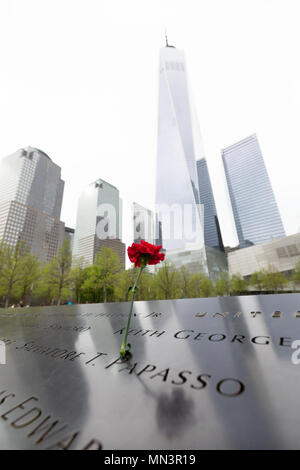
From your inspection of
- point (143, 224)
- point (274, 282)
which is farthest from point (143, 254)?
point (143, 224)

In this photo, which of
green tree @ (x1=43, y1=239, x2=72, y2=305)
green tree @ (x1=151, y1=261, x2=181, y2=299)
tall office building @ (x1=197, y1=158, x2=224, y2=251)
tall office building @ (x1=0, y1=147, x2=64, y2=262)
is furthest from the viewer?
tall office building @ (x1=197, y1=158, x2=224, y2=251)

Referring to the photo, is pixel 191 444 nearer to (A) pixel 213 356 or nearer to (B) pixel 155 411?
(B) pixel 155 411

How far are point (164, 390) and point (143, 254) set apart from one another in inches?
37.9

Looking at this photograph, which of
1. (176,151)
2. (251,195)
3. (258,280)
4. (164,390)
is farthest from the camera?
(251,195)

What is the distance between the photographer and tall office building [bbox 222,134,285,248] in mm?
85062

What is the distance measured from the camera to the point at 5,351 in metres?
2.35

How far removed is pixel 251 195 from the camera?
9081 cm

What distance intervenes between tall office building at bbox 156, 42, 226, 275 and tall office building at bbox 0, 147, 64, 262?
4779 cm

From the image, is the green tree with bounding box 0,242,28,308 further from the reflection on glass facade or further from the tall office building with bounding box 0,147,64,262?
the reflection on glass facade

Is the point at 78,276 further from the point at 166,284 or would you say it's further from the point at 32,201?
the point at 32,201

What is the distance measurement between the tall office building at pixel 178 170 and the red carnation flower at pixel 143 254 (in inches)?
2612

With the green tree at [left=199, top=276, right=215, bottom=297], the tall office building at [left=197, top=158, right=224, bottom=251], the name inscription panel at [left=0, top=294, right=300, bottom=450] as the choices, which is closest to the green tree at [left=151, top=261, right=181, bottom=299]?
the green tree at [left=199, top=276, right=215, bottom=297]

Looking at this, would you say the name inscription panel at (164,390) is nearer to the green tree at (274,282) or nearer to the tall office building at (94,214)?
the green tree at (274,282)
